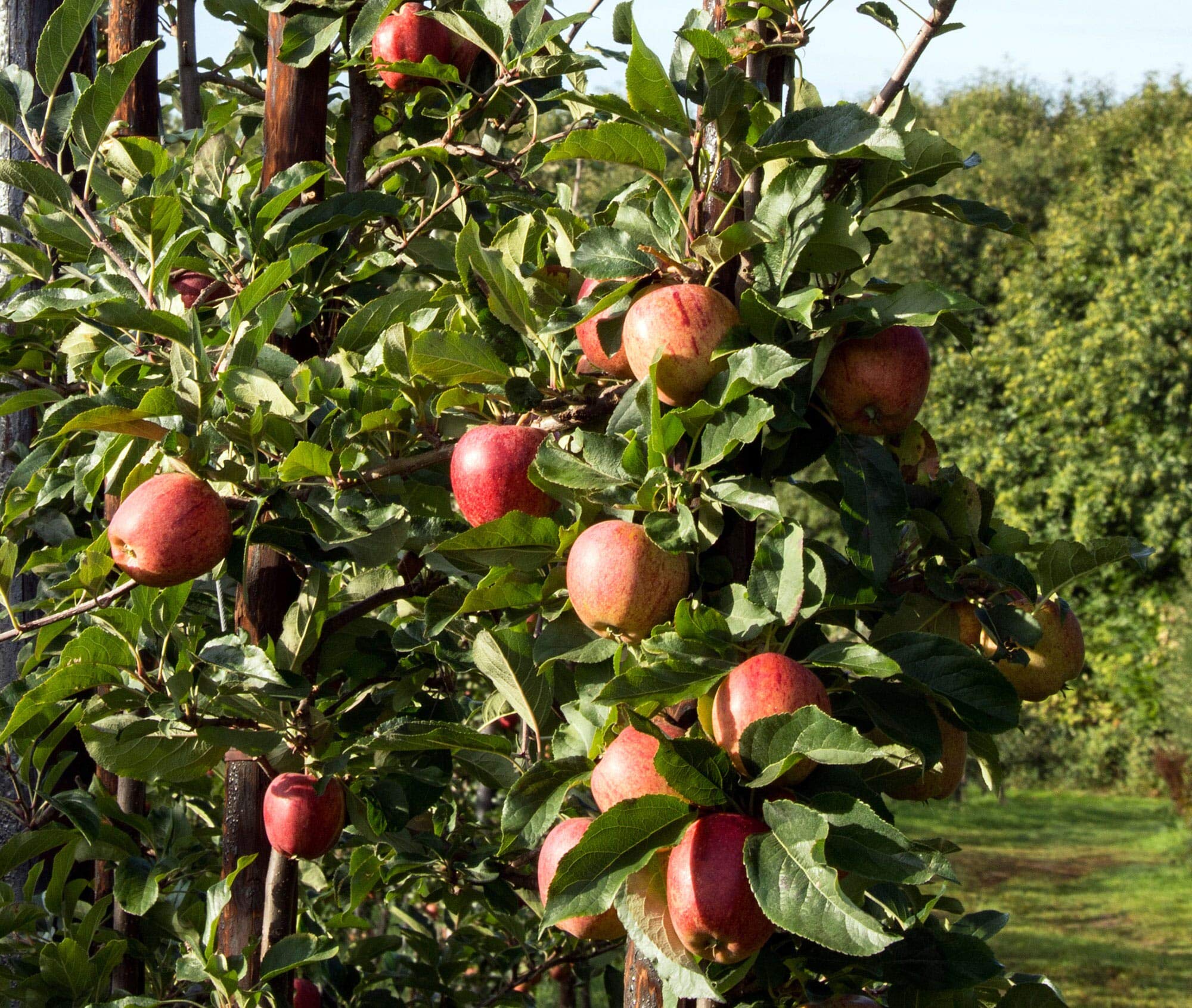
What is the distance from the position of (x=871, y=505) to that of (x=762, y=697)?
6.9 inches

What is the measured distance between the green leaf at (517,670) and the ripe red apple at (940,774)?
0.28 meters

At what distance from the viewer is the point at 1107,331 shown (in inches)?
472

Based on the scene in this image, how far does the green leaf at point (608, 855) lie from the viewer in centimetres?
71

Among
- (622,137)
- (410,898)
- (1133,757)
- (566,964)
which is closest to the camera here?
(622,137)

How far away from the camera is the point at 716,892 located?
713 millimetres

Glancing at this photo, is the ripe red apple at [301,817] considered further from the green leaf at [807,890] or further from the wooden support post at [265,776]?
the green leaf at [807,890]

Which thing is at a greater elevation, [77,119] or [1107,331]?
[77,119]

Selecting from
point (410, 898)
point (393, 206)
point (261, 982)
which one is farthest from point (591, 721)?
point (410, 898)

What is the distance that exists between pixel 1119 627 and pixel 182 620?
12.2 m

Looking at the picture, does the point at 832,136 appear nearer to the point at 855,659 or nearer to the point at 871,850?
the point at 855,659

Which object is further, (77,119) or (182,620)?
(182,620)

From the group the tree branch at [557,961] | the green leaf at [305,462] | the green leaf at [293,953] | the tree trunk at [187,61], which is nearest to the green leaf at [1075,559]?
the green leaf at [305,462]

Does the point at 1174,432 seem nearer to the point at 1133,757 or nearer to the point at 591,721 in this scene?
the point at 1133,757

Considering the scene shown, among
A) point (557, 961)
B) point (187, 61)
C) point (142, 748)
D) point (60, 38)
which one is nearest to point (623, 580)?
point (142, 748)
